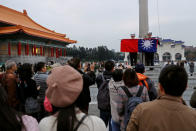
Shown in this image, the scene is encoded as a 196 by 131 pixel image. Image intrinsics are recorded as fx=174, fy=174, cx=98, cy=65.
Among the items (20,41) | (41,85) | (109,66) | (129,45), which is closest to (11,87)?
(41,85)

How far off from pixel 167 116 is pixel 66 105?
71 centimetres

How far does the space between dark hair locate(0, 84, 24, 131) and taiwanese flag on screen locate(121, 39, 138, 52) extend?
5633 millimetres

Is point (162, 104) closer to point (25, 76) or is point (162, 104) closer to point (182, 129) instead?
point (182, 129)

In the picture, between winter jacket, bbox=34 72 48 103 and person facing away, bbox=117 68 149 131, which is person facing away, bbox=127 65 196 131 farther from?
winter jacket, bbox=34 72 48 103

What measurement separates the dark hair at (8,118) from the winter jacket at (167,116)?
33.6 inches

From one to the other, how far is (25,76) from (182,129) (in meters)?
2.34

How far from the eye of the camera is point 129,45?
6410 mm

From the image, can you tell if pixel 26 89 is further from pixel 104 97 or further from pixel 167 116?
pixel 167 116

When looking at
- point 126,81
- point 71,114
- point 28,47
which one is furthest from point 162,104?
point 28,47

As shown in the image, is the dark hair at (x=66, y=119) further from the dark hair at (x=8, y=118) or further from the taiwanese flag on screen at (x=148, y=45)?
the taiwanese flag on screen at (x=148, y=45)

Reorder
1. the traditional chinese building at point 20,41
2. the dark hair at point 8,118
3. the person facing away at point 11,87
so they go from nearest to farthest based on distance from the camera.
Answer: the dark hair at point 8,118
the person facing away at point 11,87
the traditional chinese building at point 20,41

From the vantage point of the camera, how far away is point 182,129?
1.20m

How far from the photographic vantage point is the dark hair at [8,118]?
3.31ft

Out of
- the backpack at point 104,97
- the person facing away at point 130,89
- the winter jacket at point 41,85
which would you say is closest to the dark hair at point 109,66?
the backpack at point 104,97
